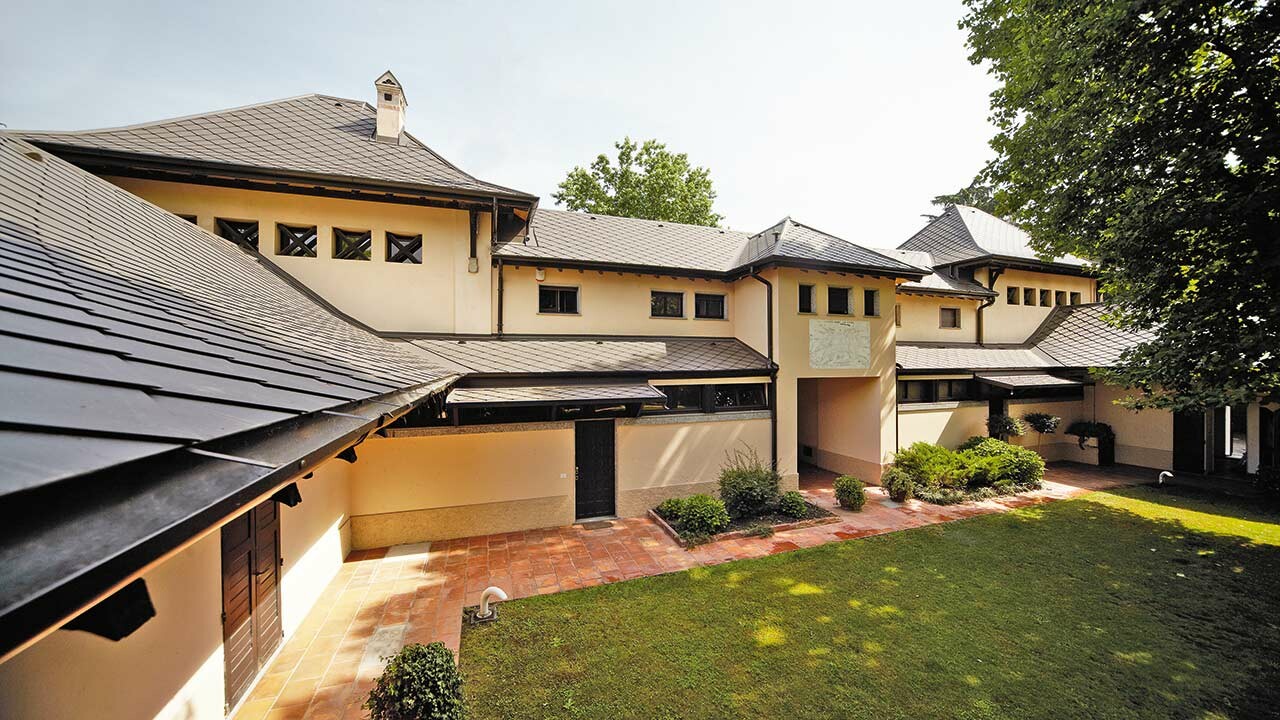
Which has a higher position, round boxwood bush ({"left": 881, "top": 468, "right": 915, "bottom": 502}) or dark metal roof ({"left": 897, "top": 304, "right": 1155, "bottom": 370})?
dark metal roof ({"left": 897, "top": 304, "right": 1155, "bottom": 370})

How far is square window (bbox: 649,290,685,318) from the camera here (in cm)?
1283

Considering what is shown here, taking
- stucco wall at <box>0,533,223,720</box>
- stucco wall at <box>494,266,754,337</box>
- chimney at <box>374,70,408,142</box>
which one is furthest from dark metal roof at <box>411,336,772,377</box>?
chimney at <box>374,70,408,142</box>

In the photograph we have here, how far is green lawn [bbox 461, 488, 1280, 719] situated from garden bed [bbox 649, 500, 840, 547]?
107 centimetres

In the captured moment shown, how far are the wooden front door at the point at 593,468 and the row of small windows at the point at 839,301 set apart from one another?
20.4 feet

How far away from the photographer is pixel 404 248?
1016 cm

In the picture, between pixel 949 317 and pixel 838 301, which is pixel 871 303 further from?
pixel 949 317

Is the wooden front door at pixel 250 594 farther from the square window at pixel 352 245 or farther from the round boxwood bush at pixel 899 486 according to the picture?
the round boxwood bush at pixel 899 486

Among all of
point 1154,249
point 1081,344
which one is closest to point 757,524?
point 1154,249

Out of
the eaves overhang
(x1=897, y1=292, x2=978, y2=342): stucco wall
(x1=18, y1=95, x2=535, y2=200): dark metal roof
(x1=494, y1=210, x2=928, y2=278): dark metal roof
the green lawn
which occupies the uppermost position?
(x1=18, y1=95, x2=535, y2=200): dark metal roof

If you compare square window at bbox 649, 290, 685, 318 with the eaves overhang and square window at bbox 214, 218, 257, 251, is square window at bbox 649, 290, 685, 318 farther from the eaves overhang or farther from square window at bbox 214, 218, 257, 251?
the eaves overhang

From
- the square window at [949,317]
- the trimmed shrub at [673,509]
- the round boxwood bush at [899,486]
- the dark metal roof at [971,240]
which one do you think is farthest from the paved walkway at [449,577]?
the dark metal roof at [971,240]

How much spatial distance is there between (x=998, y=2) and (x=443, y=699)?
16.3 meters

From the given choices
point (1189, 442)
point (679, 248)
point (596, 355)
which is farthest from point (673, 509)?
point (1189, 442)

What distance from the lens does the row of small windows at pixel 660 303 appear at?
11.8m
